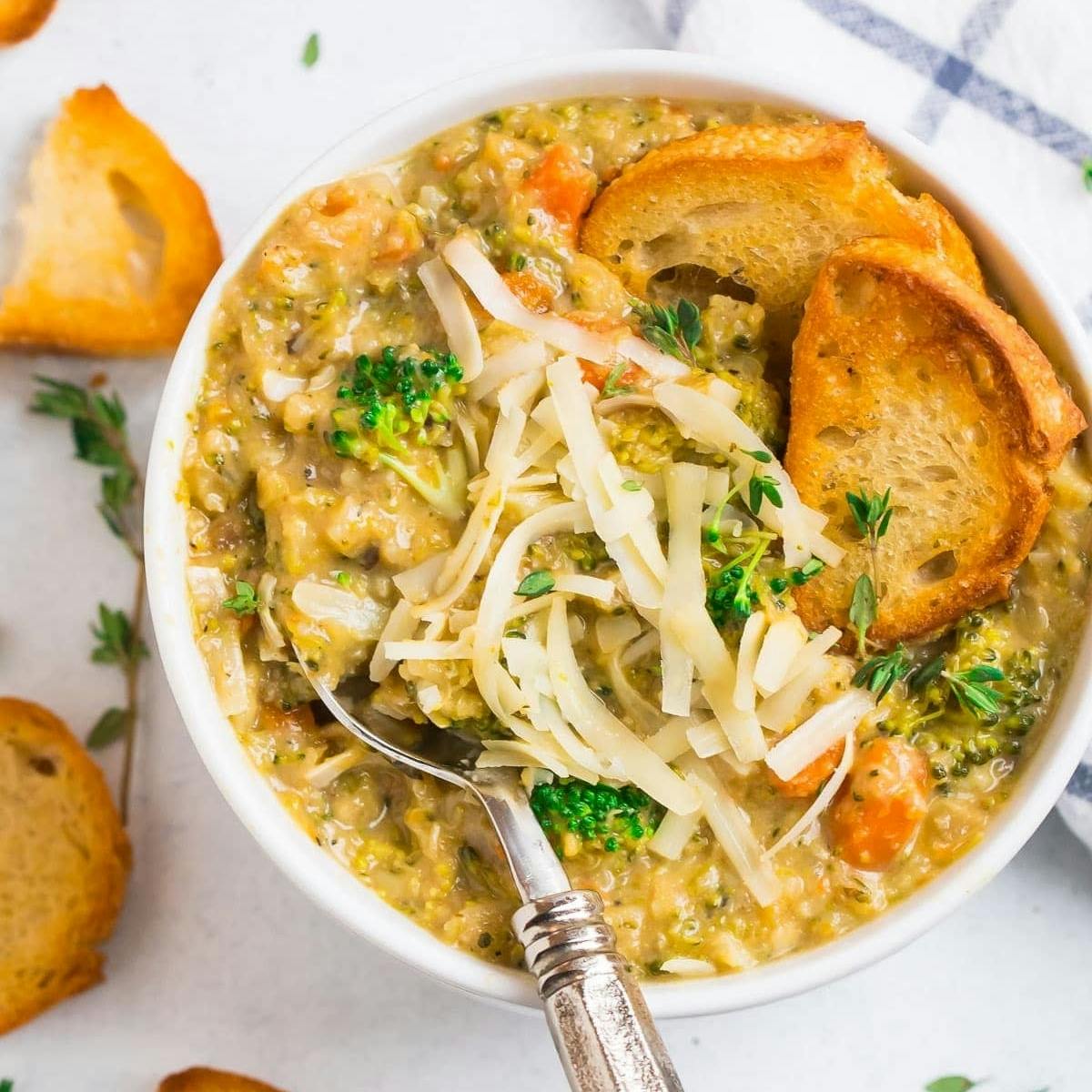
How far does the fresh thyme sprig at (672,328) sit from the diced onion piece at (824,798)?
27.0 inches

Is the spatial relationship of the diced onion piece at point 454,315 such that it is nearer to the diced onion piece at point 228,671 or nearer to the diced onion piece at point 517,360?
the diced onion piece at point 517,360

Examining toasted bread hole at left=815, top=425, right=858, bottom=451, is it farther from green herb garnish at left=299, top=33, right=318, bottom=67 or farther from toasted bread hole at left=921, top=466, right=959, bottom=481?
green herb garnish at left=299, top=33, right=318, bottom=67

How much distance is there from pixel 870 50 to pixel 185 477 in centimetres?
174

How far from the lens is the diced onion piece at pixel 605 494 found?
2055 millimetres

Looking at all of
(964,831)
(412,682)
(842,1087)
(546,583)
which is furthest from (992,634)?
→ (842,1087)

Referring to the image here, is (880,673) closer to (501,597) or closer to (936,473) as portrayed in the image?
(936,473)

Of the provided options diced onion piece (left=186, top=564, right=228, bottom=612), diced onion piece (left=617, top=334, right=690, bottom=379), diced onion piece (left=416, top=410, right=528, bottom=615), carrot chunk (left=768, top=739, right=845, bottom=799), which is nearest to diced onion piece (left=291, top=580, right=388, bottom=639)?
diced onion piece (left=416, top=410, right=528, bottom=615)

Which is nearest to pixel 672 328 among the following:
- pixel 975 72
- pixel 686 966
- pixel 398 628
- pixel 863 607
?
pixel 863 607

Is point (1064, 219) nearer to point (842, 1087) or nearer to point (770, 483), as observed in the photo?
point (770, 483)

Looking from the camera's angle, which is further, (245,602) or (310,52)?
(310,52)

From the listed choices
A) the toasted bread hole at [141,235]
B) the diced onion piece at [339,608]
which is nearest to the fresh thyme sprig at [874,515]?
the diced onion piece at [339,608]

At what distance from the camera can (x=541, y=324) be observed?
2141mm

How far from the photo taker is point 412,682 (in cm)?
212

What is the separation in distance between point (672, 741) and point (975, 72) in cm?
170
